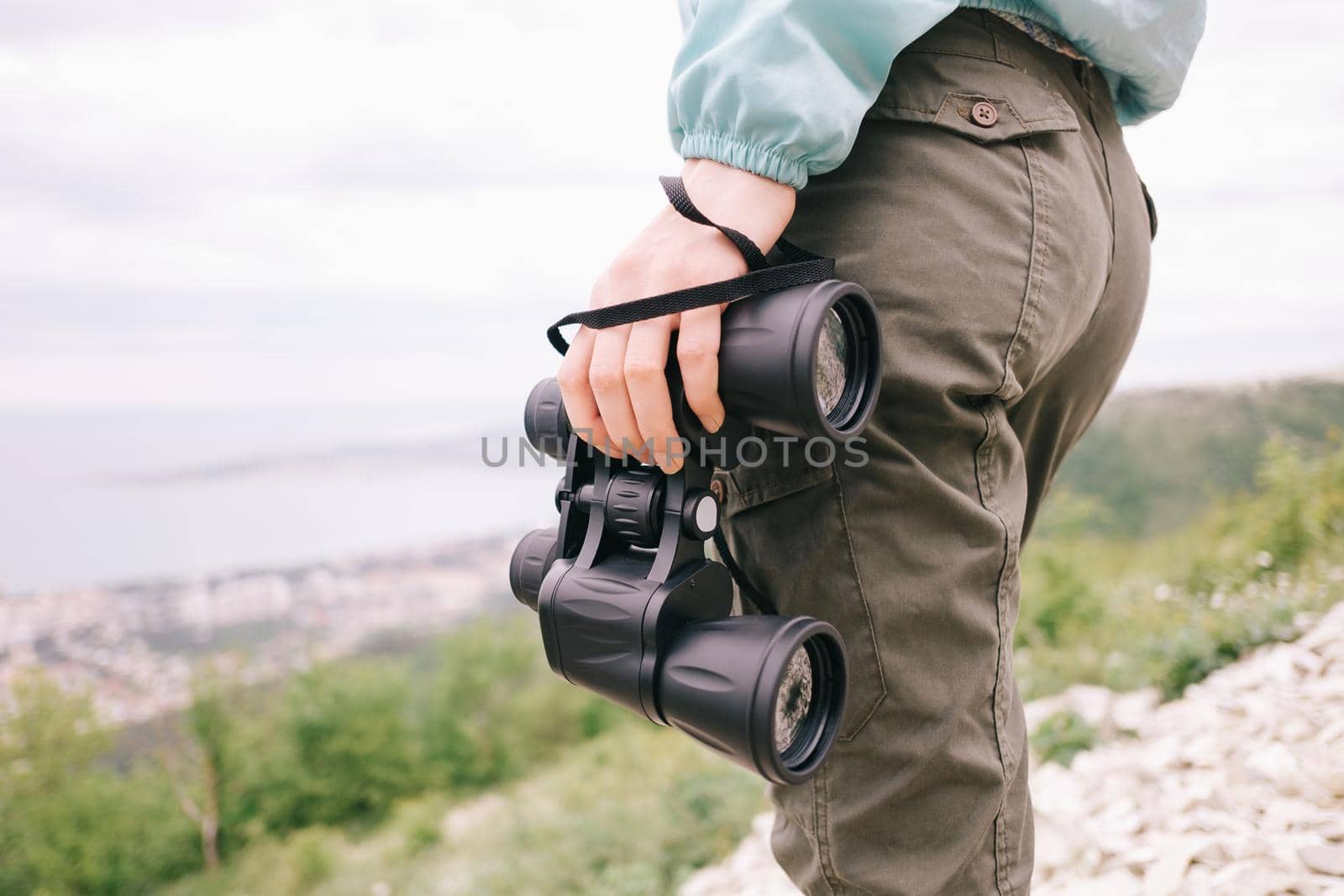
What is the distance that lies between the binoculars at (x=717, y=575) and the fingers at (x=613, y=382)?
4 cm

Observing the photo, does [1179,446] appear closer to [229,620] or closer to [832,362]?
[832,362]

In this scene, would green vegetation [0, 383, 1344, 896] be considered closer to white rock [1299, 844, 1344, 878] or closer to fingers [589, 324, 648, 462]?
white rock [1299, 844, 1344, 878]

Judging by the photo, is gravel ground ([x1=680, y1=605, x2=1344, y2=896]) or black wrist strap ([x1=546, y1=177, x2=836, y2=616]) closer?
black wrist strap ([x1=546, y1=177, x2=836, y2=616])

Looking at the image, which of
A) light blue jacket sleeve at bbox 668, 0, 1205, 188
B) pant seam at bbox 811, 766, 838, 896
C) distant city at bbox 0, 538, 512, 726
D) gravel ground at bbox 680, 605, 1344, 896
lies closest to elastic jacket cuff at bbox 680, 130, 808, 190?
light blue jacket sleeve at bbox 668, 0, 1205, 188

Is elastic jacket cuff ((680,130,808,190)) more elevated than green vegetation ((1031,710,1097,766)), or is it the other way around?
elastic jacket cuff ((680,130,808,190))

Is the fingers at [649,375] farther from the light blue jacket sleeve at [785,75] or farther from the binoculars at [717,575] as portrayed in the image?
the light blue jacket sleeve at [785,75]

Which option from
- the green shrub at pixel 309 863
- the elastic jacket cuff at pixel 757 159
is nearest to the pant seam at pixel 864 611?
the elastic jacket cuff at pixel 757 159

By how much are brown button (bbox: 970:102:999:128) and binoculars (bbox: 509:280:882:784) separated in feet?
0.78

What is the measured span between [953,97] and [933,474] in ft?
1.13

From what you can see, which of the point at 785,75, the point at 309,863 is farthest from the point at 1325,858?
the point at 309,863

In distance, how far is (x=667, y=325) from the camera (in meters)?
0.66

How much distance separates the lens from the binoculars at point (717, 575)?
0.63 metres

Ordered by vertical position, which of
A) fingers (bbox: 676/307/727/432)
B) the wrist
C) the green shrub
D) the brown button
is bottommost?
the green shrub

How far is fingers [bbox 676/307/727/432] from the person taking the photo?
2.13 feet
